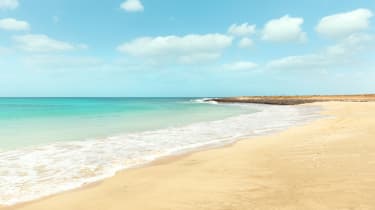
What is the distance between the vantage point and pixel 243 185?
551 centimetres

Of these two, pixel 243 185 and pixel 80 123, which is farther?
pixel 80 123

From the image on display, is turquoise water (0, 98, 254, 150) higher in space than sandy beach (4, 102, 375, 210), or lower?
lower

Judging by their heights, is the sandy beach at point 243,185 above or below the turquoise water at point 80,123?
above

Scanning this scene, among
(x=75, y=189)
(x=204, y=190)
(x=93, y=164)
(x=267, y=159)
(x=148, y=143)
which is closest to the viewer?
(x=204, y=190)

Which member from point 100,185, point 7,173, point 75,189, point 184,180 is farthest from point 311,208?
point 7,173

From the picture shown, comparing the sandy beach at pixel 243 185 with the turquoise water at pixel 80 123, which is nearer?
the sandy beach at pixel 243 185

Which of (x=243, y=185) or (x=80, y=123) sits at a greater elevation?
(x=243, y=185)

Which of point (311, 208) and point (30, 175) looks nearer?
point (311, 208)

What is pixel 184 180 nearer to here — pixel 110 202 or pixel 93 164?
pixel 110 202

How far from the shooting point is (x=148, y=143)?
12078 millimetres

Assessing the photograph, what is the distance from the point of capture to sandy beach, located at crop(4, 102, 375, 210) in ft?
15.1

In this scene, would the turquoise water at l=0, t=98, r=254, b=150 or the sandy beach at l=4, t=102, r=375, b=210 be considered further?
the turquoise water at l=0, t=98, r=254, b=150

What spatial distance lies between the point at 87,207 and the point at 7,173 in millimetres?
4277

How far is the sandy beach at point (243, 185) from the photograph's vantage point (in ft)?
15.1
